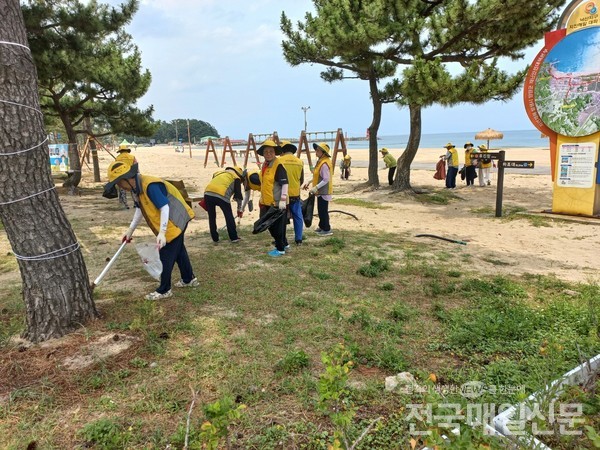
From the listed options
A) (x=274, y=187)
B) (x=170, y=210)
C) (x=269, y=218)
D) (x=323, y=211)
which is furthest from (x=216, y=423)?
(x=323, y=211)

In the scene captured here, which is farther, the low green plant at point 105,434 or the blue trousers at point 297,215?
the blue trousers at point 297,215

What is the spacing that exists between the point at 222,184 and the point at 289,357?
3.87 metres

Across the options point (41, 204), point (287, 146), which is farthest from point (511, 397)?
point (287, 146)

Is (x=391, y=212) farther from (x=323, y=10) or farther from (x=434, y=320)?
(x=434, y=320)

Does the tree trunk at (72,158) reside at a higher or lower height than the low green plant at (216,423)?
higher

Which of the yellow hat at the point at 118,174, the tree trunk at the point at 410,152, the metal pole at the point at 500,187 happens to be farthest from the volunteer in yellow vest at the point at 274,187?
the tree trunk at the point at 410,152

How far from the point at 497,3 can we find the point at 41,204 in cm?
946

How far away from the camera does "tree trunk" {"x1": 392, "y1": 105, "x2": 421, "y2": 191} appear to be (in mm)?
12281

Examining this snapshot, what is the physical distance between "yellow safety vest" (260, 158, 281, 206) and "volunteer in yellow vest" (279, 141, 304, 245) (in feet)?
0.46

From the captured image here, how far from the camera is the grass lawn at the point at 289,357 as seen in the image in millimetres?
2213

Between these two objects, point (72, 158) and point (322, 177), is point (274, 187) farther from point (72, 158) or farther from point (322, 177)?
point (72, 158)

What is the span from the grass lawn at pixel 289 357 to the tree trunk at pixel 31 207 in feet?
0.92

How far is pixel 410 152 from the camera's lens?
12.2 m

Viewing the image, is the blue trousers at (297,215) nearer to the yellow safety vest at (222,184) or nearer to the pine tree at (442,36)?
the yellow safety vest at (222,184)
